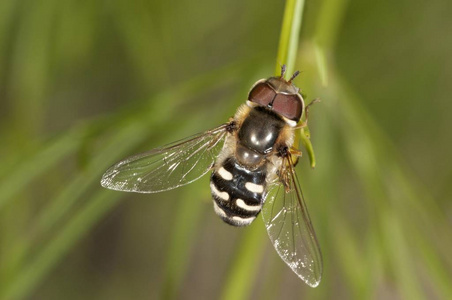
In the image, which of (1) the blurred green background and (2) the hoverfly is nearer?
(2) the hoverfly

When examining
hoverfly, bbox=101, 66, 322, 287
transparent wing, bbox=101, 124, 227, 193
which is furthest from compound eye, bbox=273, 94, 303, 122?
transparent wing, bbox=101, 124, 227, 193

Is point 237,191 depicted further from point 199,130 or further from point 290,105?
point 199,130

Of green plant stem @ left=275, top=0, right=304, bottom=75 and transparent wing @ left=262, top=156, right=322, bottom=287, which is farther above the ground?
green plant stem @ left=275, top=0, right=304, bottom=75

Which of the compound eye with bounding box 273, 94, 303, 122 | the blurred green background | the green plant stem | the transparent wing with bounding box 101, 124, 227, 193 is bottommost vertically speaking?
the blurred green background

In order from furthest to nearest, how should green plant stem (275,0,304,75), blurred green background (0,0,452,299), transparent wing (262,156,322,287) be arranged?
blurred green background (0,0,452,299) → transparent wing (262,156,322,287) → green plant stem (275,0,304,75)

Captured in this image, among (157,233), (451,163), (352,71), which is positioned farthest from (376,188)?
(157,233)

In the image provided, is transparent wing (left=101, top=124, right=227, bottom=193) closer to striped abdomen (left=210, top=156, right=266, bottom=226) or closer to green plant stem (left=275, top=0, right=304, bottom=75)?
striped abdomen (left=210, top=156, right=266, bottom=226)
